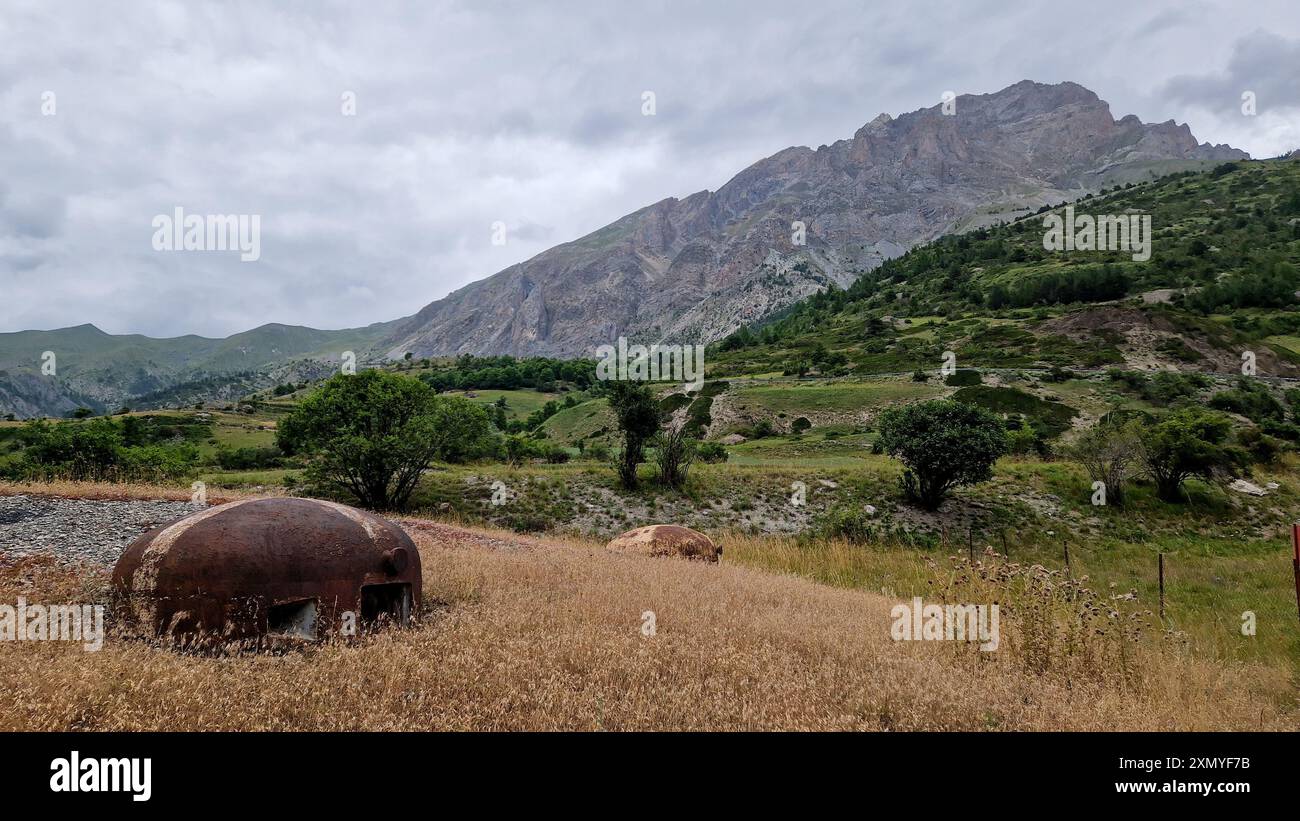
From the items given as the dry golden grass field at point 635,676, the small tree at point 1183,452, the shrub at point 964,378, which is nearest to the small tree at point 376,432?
the dry golden grass field at point 635,676

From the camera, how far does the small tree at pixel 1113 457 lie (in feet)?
81.3

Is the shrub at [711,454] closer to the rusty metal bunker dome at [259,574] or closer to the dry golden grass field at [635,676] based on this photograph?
the dry golden grass field at [635,676]

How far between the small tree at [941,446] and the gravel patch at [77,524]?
80.8ft

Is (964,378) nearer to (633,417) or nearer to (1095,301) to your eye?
(633,417)

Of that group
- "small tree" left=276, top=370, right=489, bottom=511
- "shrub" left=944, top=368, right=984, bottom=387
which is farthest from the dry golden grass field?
"shrub" left=944, top=368, right=984, bottom=387

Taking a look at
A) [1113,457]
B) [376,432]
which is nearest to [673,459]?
[376,432]

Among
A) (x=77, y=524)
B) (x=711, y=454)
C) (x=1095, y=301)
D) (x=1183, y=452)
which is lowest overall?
(x=711, y=454)

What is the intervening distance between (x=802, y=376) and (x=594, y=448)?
33.0 meters

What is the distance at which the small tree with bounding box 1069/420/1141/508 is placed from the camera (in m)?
24.8

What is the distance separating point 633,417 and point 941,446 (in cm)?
1359

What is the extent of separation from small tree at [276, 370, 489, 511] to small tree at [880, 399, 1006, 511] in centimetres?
1940

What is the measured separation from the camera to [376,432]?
24766mm

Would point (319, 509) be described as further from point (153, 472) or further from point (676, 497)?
point (153, 472)
